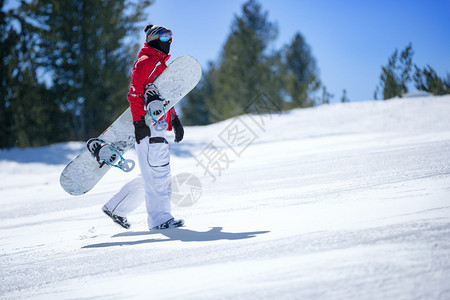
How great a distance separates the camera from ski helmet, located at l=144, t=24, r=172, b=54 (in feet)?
9.05

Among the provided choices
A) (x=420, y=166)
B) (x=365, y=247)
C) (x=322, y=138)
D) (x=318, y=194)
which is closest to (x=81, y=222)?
(x=318, y=194)

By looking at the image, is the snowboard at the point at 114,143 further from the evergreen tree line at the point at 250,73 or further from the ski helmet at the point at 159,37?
the evergreen tree line at the point at 250,73

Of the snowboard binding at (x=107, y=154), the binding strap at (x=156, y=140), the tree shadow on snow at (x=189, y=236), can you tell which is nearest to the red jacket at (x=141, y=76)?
the binding strap at (x=156, y=140)

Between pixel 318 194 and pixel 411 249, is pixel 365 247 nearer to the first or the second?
pixel 411 249

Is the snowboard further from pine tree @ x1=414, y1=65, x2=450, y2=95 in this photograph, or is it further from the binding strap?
pine tree @ x1=414, y1=65, x2=450, y2=95

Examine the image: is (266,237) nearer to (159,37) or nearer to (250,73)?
(159,37)

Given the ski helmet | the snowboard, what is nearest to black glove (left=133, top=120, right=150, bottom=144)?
the snowboard

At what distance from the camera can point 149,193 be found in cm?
273

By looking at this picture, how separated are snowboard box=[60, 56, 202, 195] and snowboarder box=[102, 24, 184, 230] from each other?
23cm

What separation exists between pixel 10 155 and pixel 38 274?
820cm

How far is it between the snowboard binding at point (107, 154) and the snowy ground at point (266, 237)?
23.1 inches

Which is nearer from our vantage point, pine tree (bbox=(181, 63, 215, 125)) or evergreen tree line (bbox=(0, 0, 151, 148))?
evergreen tree line (bbox=(0, 0, 151, 148))

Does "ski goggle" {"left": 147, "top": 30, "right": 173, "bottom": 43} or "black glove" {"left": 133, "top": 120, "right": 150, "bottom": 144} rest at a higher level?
"ski goggle" {"left": 147, "top": 30, "right": 173, "bottom": 43}

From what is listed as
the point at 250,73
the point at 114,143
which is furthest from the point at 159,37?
the point at 250,73
